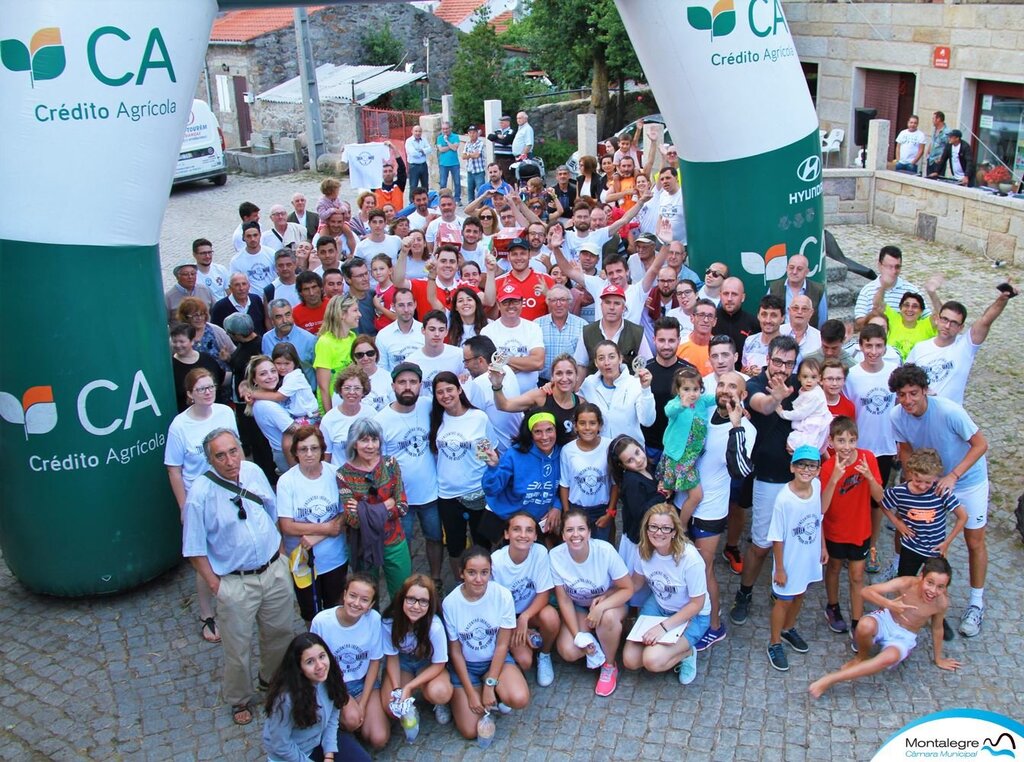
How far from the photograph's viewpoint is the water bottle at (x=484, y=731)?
528 centimetres

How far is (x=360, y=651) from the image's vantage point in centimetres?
527

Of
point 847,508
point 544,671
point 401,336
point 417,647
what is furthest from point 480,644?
point 401,336

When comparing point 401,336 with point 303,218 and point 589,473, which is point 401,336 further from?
point 303,218

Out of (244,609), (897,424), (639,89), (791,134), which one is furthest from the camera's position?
(639,89)

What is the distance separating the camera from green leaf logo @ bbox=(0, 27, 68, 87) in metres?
5.82

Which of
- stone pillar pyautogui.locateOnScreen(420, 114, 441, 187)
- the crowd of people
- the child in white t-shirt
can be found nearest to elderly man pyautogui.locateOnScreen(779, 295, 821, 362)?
the crowd of people

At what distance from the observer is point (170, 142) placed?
21.0 feet

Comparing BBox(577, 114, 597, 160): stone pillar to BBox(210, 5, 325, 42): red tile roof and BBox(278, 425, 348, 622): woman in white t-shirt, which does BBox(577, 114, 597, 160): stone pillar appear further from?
BBox(278, 425, 348, 622): woman in white t-shirt

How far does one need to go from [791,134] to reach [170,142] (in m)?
4.56

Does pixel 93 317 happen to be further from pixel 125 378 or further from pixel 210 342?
pixel 210 342

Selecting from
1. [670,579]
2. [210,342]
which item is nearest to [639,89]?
[210,342]

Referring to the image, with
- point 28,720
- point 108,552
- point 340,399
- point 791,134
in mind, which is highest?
point 791,134

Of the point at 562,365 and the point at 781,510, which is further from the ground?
the point at 562,365

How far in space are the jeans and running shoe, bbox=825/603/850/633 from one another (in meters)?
13.5
